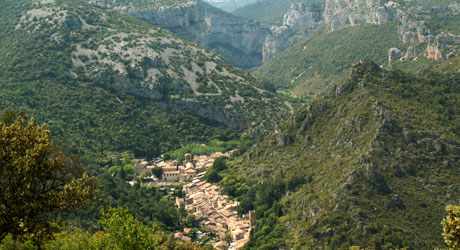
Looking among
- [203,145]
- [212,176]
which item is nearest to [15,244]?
[212,176]

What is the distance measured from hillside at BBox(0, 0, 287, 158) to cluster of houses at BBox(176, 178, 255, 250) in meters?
22.7

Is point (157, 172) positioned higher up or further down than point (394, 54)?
further down

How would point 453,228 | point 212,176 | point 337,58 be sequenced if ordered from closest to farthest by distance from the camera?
point 453,228 < point 212,176 < point 337,58

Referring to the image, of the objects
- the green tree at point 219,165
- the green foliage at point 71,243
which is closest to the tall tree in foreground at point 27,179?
the green foliage at point 71,243

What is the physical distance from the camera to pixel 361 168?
179 ft

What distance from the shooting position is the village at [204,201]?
57438 millimetres

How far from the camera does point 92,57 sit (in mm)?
118562

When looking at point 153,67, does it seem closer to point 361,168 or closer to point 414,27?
point 361,168

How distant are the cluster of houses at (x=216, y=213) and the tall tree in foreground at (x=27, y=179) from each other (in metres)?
31.7

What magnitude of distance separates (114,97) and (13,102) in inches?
897

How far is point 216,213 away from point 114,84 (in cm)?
5829

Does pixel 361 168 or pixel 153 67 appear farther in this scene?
pixel 153 67

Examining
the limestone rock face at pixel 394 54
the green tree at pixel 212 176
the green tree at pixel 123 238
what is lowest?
the green tree at pixel 212 176

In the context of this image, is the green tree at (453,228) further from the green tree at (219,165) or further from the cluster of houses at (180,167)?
the cluster of houses at (180,167)
